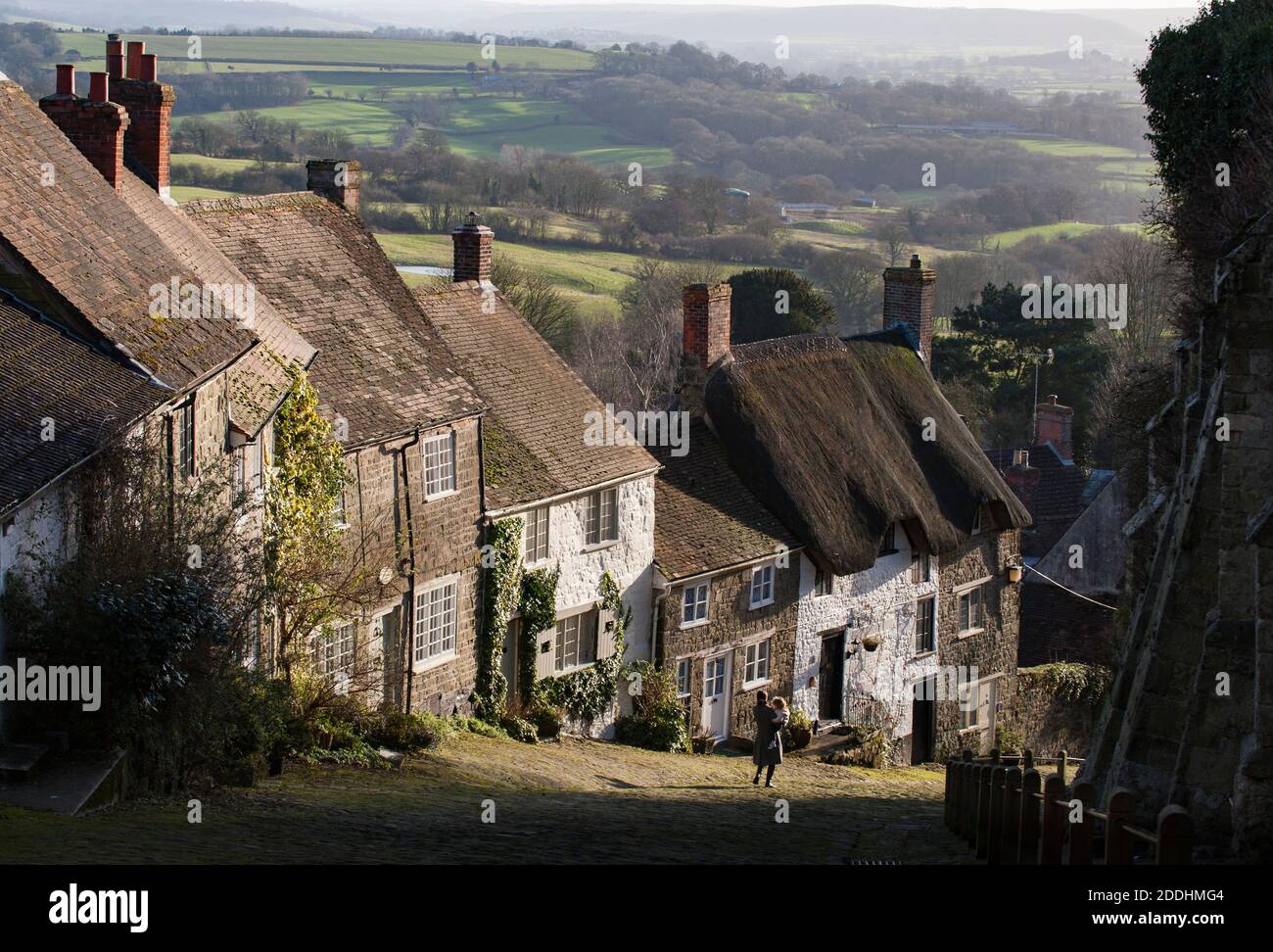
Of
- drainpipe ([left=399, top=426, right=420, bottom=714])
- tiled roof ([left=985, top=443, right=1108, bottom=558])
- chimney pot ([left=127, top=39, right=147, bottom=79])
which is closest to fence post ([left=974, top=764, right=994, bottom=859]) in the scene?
drainpipe ([left=399, top=426, right=420, bottom=714])

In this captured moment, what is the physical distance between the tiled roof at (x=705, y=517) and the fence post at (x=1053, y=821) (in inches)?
699

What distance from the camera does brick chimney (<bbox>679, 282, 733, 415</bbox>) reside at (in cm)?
3219

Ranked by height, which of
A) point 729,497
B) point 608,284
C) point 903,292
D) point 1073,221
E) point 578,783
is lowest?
point 578,783

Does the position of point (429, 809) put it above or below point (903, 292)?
below

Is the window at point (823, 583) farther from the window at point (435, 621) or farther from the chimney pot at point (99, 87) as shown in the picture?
the chimney pot at point (99, 87)

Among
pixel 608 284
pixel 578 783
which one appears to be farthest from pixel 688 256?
pixel 578 783

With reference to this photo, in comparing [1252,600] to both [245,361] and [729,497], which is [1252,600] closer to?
[245,361]

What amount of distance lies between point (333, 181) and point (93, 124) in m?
6.69

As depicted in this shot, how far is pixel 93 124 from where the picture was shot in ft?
68.9

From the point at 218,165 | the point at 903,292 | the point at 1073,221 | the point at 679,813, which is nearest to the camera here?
the point at 679,813

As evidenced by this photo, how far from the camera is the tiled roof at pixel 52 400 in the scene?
14.7m

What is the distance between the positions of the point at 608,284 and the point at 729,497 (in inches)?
2376

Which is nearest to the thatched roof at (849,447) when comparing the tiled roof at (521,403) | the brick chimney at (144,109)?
the tiled roof at (521,403)
